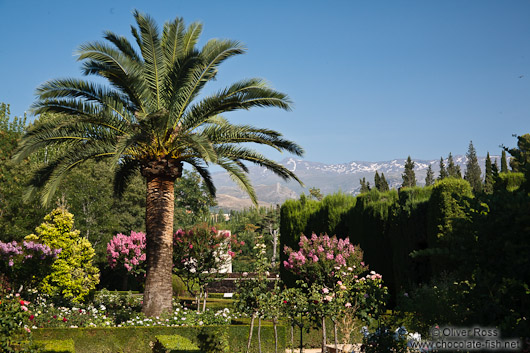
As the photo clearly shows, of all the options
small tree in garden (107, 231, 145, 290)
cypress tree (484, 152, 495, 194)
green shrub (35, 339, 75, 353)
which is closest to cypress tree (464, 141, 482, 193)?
cypress tree (484, 152, 495, 194)

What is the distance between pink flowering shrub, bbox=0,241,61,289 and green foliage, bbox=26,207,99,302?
0.75m

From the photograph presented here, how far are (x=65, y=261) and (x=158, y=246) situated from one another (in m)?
6.60

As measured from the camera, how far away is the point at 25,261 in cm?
1705

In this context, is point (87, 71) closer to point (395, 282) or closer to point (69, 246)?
point (69, 246)

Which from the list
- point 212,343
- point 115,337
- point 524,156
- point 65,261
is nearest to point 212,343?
point 212,343

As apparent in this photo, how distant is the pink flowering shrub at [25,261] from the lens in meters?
16.9

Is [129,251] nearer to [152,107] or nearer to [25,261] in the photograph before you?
[25,261]

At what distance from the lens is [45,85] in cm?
1409

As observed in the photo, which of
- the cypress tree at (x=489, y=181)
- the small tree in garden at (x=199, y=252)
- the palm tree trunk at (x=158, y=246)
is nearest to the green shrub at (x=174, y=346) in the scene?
the palm tree trunk at (x=158, y=246)

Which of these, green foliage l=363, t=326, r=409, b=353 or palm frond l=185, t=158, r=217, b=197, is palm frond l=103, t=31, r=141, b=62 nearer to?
palm frond l=185, t=158, r=217, b=197

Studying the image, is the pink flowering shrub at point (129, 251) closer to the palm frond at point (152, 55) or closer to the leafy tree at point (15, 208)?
the leafy tree at point (15, 208)

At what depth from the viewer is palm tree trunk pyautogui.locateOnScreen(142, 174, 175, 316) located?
14508mm

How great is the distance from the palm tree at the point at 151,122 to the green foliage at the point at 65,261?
15.4ft

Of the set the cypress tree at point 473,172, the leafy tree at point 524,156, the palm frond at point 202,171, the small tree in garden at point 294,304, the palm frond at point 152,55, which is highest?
the cypress tree at point 473,172
